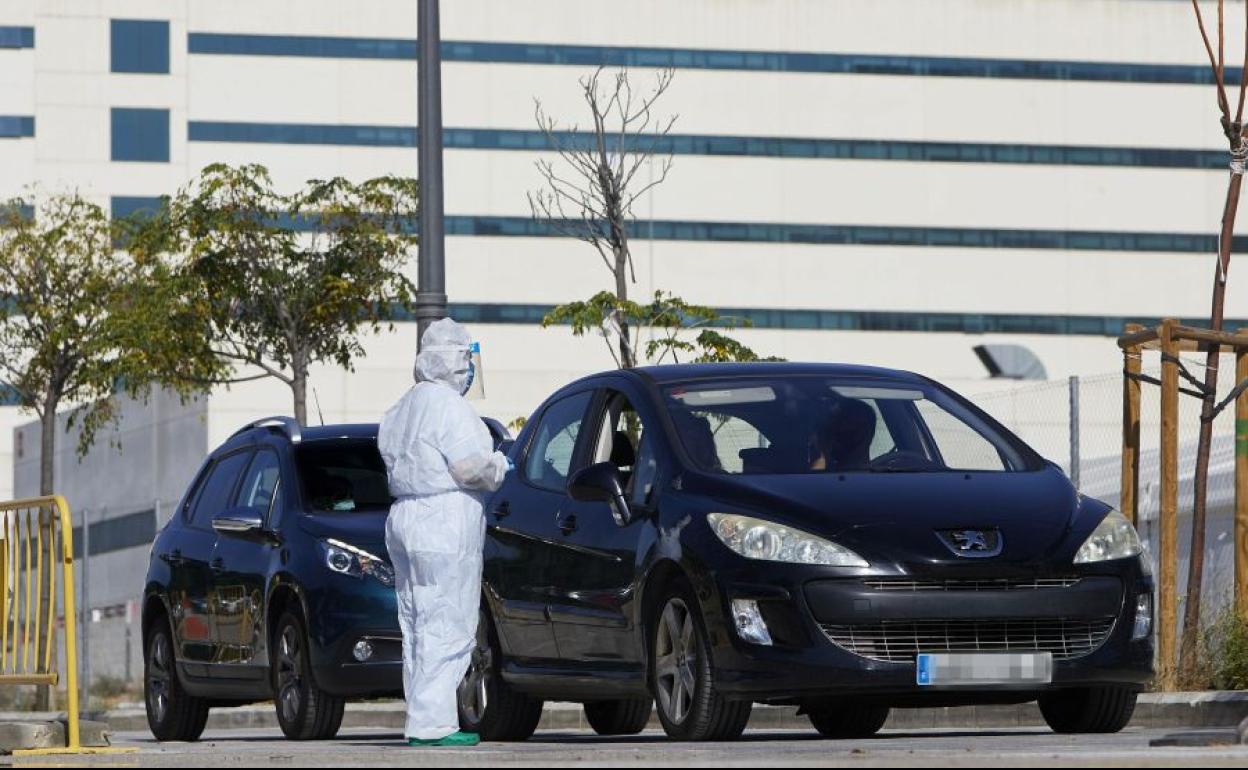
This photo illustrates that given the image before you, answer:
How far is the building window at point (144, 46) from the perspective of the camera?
74.3 m

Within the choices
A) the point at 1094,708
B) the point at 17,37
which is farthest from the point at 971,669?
the point at 17,37

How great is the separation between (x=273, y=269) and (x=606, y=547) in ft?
65.6

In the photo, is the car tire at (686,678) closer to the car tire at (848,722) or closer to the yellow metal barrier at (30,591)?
the car tire at (848,722)

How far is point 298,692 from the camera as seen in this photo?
41.7 feet

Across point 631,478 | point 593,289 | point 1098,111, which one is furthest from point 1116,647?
point 1098,111

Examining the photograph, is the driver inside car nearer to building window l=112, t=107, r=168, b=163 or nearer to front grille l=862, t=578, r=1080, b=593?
front grille l=862, t=578, r=1080, b=593

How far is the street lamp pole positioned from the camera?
1598 cm

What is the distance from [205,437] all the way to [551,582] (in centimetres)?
4623

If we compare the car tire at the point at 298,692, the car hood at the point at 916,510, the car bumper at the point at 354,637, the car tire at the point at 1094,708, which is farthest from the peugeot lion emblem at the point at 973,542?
the car tire at the point at 298,692

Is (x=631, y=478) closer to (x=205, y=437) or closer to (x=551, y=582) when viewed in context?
(x=551, y=582)

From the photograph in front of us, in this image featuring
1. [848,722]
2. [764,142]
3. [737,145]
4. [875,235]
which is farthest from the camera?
[875,235]

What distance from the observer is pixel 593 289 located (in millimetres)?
71500

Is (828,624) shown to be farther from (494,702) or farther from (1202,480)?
(1202,480)

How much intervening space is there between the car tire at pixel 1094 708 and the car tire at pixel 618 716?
2.48 metres
